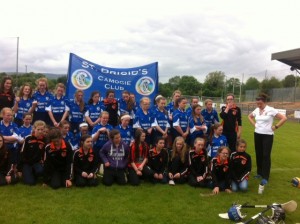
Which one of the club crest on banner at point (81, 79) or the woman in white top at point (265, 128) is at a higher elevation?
the club crest on banner at point (81, 79)

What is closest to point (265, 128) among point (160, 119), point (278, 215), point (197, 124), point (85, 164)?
point (197, 124)

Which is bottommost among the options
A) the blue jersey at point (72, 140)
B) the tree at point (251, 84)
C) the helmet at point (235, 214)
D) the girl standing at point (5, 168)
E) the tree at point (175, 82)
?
→ the helmet at point (235, 214)

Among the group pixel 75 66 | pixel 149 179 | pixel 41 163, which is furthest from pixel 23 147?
pixel 75 66

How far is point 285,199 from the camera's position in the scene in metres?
6.25

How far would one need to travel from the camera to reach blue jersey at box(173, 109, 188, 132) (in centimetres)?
779

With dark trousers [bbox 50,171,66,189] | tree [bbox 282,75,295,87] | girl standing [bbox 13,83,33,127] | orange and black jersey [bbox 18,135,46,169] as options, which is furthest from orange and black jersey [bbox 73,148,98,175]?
tree [bbox 282,75,295,87]

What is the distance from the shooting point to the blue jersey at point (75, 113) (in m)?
7.98

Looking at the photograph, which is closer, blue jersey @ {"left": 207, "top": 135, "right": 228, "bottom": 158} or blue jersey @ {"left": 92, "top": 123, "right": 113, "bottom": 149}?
blue jersey @ {"left": 92, "top": 123, "right": 113, "bottom": 149}

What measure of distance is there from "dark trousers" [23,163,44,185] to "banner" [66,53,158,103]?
3572mm

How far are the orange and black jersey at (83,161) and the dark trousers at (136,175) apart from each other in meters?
0.76

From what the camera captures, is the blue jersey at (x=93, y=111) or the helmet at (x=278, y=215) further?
the blue jersey at (x=93, y=111)

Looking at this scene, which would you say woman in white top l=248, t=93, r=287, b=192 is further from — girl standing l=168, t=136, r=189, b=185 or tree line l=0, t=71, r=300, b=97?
tree line l=0, t=71, r=300, b=97

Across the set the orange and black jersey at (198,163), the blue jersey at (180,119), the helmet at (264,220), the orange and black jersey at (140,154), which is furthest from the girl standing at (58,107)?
the helmet at (264,220)

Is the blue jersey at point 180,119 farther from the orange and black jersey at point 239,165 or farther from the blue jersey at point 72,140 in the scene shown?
the blue jersey at point 72,140
